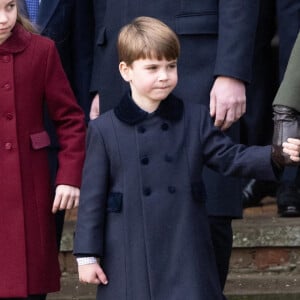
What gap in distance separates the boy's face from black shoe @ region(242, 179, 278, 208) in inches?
91.5

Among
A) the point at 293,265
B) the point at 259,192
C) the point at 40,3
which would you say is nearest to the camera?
the point at 40,3

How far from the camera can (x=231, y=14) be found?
4.60 meters

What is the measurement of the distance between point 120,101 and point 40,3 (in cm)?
76

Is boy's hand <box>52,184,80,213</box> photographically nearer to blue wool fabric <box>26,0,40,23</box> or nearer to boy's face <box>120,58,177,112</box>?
boy's face <box>120,58,177,112</box>

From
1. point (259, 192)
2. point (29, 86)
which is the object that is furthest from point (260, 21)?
point (29, 86)

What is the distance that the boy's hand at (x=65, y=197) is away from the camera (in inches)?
183

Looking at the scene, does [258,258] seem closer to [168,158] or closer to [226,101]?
[226,101]

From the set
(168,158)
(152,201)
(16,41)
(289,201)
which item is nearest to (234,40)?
(168,158)

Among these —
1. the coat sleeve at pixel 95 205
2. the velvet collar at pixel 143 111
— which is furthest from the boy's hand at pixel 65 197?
the velvet collar at pixel 143 111

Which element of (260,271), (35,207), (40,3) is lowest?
(260,271)

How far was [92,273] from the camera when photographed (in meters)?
4.38

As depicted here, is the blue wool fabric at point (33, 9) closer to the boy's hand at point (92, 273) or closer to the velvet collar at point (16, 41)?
the velvet collar at point (16, 41)

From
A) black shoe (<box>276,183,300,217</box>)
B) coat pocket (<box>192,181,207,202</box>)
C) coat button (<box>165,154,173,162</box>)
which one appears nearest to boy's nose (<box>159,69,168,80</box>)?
coat button (<box>165,154,173,162</box>)

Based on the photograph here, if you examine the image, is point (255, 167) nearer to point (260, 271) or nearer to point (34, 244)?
point (34, 244)
